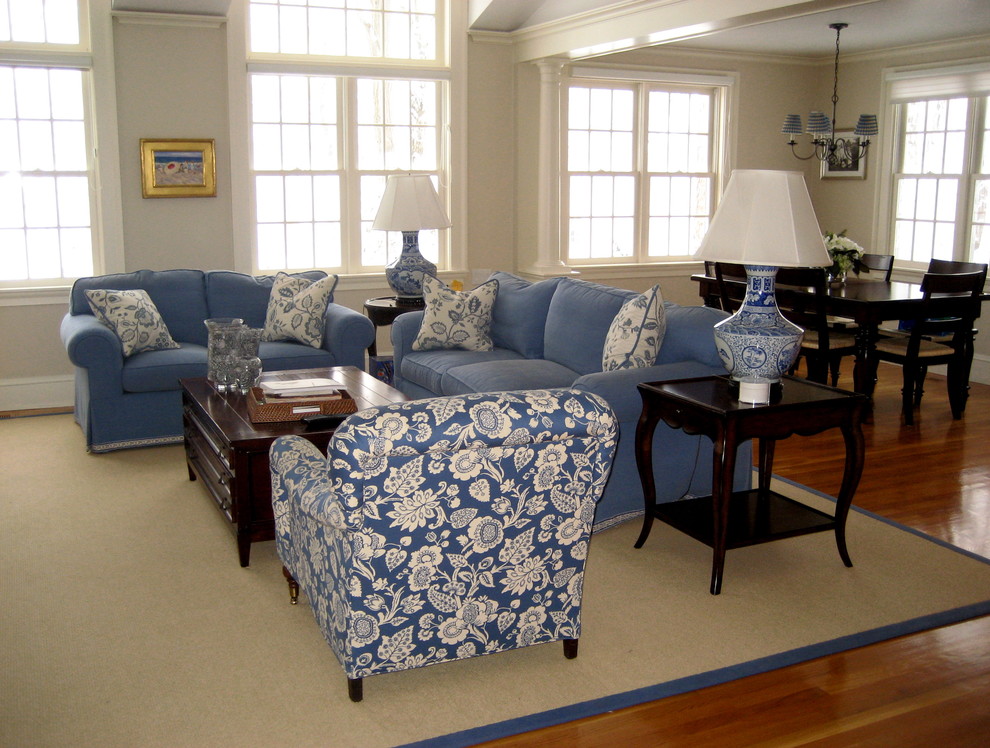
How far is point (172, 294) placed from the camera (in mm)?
5809

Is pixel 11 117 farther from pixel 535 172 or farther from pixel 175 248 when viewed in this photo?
pixel 535 172

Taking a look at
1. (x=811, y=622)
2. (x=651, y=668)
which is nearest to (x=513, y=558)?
(x=651, y=668)

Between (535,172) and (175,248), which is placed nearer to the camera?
(175,248)

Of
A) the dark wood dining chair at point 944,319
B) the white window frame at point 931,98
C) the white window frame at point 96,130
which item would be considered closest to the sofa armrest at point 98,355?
the white window frame at point 96,130

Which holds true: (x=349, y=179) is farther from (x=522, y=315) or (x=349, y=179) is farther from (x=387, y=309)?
(x=522, y=315)

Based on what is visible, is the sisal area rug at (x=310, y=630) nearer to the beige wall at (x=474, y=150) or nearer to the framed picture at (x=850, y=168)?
the beige wall at (x=474, y=150)

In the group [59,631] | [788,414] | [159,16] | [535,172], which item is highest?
[159,16]

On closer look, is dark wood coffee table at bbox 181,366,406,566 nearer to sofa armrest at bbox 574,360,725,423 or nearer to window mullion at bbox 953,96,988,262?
sofa armrest at bbox 574,360,725,423

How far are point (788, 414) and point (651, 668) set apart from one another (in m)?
1.05

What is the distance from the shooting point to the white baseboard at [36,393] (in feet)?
20.3

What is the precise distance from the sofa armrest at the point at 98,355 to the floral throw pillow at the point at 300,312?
92 cm

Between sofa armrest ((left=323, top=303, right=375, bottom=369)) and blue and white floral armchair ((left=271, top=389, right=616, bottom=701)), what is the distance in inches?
111

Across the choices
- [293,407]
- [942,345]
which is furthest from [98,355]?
[942,345]

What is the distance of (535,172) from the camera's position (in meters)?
7.43
